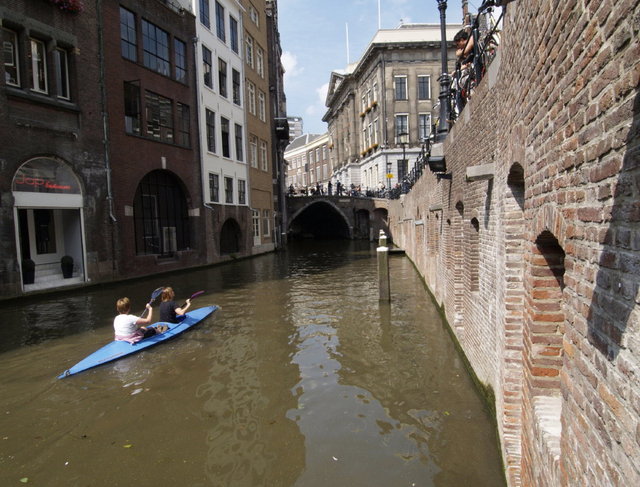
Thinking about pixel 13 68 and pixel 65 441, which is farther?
pixel 13 68

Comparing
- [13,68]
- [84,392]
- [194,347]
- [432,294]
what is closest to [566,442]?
[84,392]

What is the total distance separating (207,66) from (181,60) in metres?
2.30

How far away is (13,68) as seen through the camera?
13.5 m

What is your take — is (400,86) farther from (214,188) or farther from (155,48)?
(155,48)

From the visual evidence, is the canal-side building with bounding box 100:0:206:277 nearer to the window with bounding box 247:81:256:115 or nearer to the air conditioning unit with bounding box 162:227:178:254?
the air conditioning unit with bounding box 162:227:178:254

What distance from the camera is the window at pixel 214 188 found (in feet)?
77.4

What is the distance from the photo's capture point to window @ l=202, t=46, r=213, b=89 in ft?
75.9

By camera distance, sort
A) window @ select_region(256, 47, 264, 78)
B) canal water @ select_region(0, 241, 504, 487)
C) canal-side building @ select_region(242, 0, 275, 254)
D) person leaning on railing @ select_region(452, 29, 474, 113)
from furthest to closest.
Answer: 1. window @ select_region(256, 47, 264, 78)
2. canal-side building @ select_region(242, 0, 275, 254)
3. person leaning on railing @ select_region(452, 29, 474, 113)
4. canal water @ select_region(0, 241, 504, 487)

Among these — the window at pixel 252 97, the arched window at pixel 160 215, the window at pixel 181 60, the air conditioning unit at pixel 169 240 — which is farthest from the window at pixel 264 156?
the air conditioning unit at pixel 169 240

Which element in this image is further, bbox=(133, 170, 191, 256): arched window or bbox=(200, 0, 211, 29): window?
bbox=(200, 0, 211, 29): window

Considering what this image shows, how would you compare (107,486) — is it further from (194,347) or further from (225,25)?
(225,25)

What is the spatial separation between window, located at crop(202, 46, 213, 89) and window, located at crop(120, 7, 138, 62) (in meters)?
4.85

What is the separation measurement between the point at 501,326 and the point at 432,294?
8.12 m

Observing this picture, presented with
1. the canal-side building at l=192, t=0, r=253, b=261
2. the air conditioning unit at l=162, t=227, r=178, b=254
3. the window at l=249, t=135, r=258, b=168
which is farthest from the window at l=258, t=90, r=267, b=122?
the air conditioning unit at l=162, t=227, r=178, b=254
